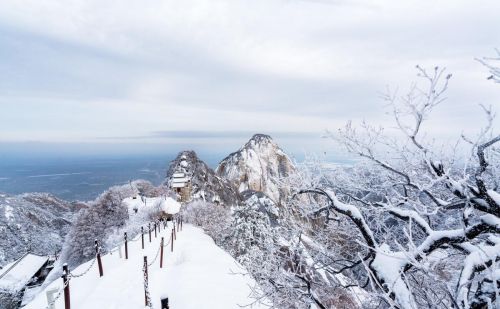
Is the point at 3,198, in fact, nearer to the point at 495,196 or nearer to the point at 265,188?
the point at 265,188

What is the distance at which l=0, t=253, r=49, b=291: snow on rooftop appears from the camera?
18.5 meters

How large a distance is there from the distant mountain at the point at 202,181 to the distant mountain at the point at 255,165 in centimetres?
821

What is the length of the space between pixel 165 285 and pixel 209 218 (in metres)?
16.8

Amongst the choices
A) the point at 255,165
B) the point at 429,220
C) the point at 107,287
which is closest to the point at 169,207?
the point at 107,287

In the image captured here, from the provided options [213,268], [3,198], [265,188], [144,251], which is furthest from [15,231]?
[265,188]

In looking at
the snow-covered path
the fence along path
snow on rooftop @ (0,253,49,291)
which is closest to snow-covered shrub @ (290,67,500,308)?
the snow-covered path

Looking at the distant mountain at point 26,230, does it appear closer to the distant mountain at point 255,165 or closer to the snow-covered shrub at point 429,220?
the distant mountain at point 255,165

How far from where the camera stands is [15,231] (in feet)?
102

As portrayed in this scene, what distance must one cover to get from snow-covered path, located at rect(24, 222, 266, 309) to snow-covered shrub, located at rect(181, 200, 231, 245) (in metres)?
10.3

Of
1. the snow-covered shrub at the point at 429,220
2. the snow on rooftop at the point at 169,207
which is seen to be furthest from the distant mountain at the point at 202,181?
the snow-covered shrub at the point at 429,220

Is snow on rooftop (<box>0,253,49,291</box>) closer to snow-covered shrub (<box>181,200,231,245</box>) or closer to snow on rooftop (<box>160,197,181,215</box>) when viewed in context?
snow on rooftop (<box>160,197,181,215</box>)

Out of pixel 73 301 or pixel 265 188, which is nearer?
pixel 73 301

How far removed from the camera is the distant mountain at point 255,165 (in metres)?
54.9

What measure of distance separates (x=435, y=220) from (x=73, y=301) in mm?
8521
